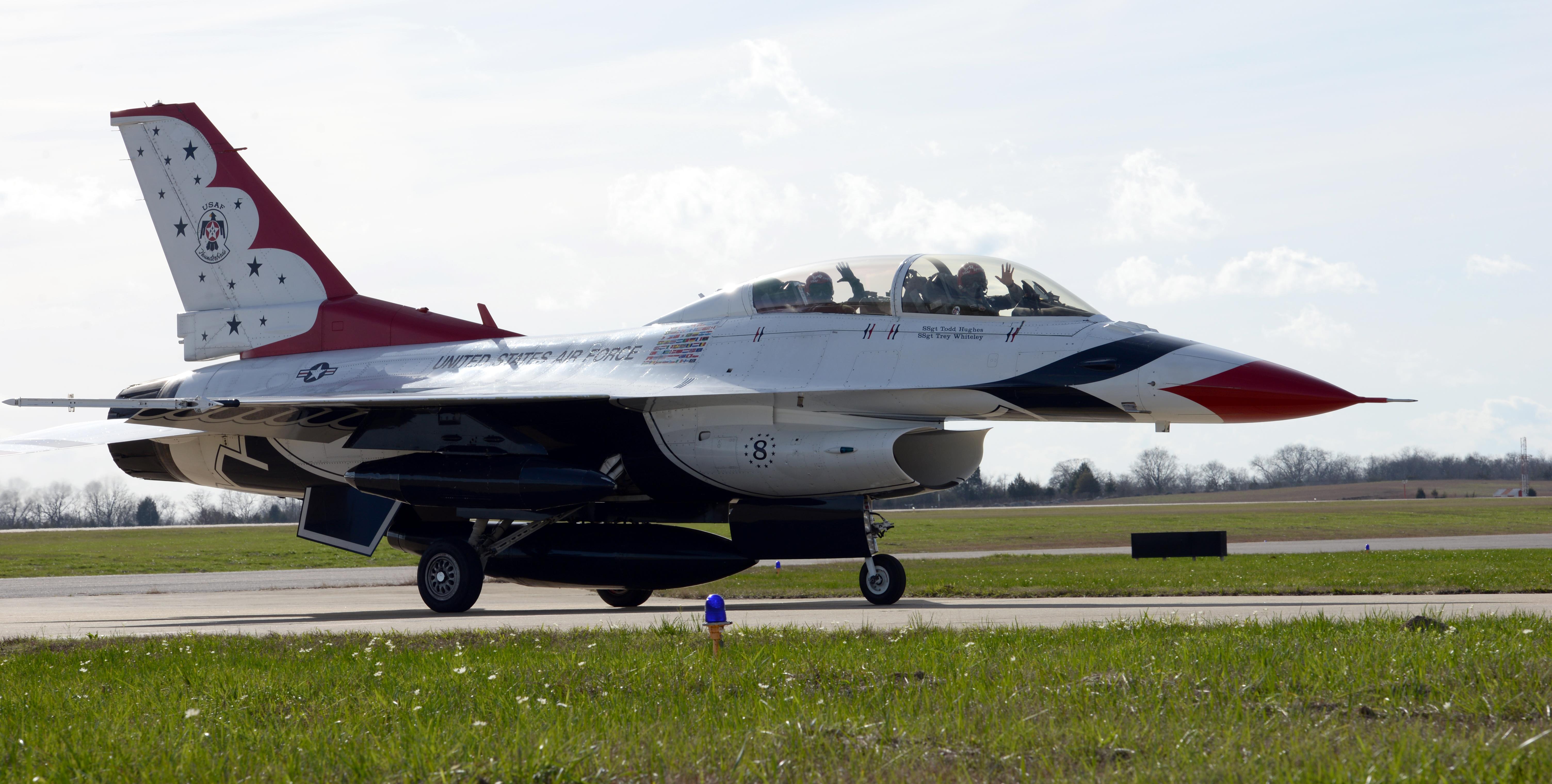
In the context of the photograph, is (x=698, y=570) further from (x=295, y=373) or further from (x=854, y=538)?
(x=295, y=373)

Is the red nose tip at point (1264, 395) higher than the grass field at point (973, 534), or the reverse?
the red nose tip at point (1264, 395)

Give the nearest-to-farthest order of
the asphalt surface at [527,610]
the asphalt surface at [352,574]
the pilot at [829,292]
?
1. the asphalt surface at [527,610]
2. the pilot at [829,292]
3. the asphalt surface at [352,574]

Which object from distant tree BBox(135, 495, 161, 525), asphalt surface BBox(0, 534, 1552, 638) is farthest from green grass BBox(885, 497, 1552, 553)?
distant tree BBox(135, 495, 161, 525)

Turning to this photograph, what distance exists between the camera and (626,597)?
14.9 metres

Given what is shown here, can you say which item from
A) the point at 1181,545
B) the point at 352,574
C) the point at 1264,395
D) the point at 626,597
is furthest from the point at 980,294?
the point at 352,574

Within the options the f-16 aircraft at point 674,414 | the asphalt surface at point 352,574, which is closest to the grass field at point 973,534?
the asphalt surface at point 352,574

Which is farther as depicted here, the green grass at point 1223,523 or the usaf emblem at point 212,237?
the green grass at point 1223,523

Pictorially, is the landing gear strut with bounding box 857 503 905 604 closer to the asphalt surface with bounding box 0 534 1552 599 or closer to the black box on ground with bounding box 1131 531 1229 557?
the asphalt surface with bounding box 0 534 1552 599

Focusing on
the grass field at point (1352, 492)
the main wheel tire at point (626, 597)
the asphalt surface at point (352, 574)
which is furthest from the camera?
the grass field at point (1352, 492)

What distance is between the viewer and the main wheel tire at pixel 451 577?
1365cm

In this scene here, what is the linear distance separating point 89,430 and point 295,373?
9.58 feet

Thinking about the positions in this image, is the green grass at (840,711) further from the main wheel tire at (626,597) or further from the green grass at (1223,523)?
the green grass at (1223,523)

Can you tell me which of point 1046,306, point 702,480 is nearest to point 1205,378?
point 1046,306

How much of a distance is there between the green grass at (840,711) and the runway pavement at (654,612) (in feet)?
6.57
